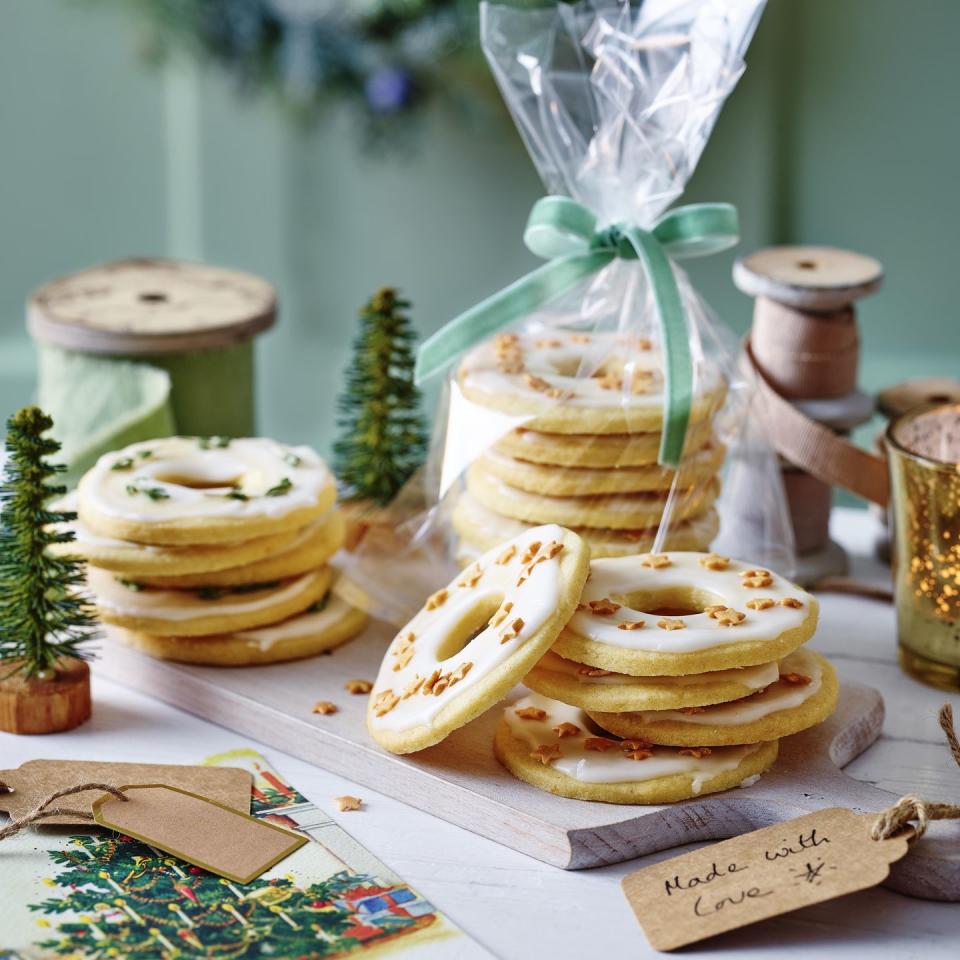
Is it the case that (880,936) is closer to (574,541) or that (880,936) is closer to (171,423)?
(574,541)

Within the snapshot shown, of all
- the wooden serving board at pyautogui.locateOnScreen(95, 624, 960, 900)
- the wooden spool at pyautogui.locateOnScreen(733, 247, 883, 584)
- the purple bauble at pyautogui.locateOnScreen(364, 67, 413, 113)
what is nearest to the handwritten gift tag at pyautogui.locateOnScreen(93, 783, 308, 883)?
the wooden serving board at pyautogui.locateOnScreen(95, 624, 960, 900)

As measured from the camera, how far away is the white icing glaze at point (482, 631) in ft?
3.23

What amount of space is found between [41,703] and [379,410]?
50 cm

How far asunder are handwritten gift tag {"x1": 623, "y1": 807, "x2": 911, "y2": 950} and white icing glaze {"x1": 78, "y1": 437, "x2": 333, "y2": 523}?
470 mm

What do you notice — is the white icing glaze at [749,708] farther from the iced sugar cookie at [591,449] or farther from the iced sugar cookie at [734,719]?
the iced sugar cookie at [591,449]

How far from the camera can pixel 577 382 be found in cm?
125

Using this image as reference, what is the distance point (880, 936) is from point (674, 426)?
1.50 ft

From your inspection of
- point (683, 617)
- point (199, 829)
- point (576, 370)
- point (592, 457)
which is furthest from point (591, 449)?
point (199, 829)

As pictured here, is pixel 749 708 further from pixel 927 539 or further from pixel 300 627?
pixel 300 627

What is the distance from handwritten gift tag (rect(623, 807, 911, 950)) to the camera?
874mm

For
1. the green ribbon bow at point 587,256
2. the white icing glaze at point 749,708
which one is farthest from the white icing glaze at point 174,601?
the white icing glaze at point 749,708

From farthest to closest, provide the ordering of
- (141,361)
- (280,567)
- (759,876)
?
(141,361), (280,567), (759,876)

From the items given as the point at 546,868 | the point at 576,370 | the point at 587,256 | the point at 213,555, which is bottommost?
the point at 546,868

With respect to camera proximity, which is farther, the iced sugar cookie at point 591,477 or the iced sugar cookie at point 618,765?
the iced sugar cookie at point 591,477
